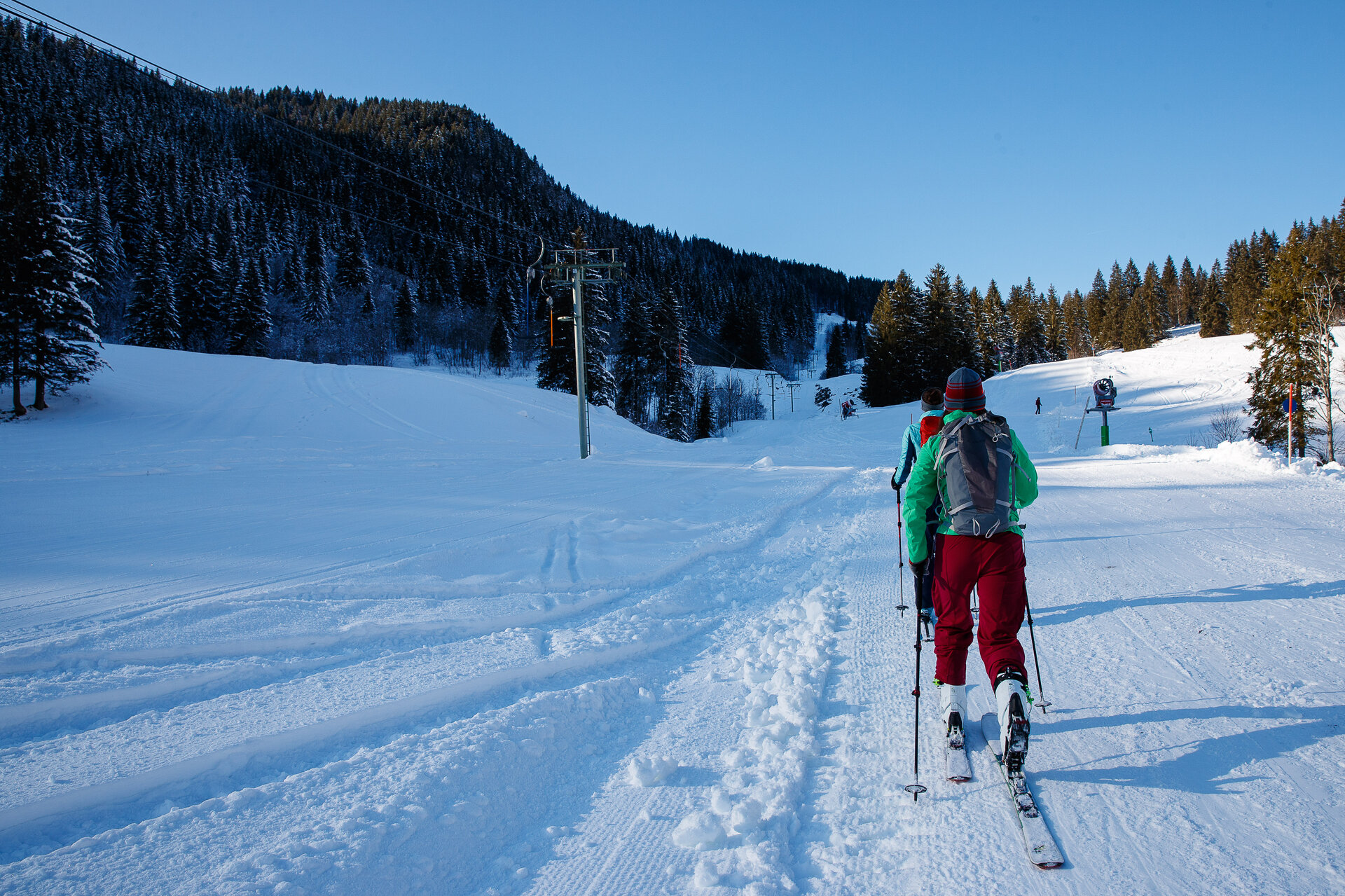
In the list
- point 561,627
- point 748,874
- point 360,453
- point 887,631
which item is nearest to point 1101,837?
point 748,874

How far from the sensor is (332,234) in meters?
89.6

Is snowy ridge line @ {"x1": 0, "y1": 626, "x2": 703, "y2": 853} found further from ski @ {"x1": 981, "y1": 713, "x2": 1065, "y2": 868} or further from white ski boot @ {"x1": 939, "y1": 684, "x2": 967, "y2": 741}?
ski @ {"x1": 981, "y1": 713, "x2": 1065, "y2": 868}


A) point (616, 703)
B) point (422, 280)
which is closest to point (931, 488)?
point (616, 703)

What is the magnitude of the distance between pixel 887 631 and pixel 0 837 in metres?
5.36

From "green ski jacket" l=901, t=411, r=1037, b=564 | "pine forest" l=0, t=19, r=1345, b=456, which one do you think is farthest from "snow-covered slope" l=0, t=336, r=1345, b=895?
"pine forest" l=0, t=19, r=1345, b=456

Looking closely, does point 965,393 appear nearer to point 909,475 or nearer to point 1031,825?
point 909,475

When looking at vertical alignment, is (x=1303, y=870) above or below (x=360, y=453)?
below

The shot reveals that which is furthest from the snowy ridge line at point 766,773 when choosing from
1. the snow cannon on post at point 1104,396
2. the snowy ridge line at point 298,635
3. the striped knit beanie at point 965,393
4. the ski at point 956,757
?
the snow cannon on post at point 1104,396

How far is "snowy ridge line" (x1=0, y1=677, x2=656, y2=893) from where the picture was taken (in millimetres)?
2385

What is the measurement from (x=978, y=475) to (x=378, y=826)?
3.26 metres

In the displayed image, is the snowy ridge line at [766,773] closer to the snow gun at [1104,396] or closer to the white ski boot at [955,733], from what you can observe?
the white ski boot at [955,733]

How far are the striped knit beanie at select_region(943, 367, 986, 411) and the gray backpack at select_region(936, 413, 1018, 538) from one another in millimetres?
140

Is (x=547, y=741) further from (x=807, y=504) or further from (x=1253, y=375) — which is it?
(x=1253, y=375)

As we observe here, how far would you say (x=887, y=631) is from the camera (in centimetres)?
504
